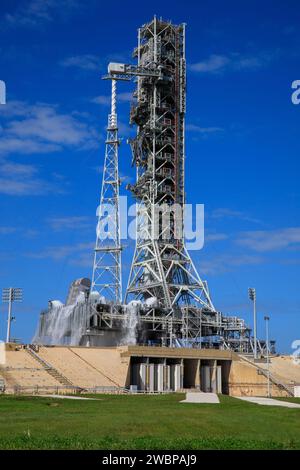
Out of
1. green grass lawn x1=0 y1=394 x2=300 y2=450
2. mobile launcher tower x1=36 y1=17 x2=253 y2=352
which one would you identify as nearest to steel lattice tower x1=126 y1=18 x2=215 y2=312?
mobile launcher tower x1=36 y1=17 x2=253 y2=352

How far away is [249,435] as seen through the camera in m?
23.9

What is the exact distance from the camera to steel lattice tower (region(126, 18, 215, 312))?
104938 millimetres

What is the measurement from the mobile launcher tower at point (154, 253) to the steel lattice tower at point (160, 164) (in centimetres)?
16

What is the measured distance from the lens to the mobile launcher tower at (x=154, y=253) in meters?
92.8

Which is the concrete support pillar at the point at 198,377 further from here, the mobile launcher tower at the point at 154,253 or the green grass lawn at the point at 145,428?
the green grass lawn at the point at 145,428

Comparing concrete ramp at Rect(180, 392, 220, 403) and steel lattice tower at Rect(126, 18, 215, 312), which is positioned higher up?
steel lattice tower at Rect(126, 18, 215, 312)

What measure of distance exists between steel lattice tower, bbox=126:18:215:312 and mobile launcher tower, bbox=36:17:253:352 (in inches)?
6.4

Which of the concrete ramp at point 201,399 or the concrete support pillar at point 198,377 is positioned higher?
the concrete support pillar at point 198,377

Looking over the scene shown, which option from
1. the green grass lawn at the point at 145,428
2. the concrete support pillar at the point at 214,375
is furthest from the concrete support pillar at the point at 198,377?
the green grass lawn at the point at 145,428

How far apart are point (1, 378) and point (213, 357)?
111ft

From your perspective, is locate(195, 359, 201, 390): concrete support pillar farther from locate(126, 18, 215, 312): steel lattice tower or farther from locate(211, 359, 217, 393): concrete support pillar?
locate(126, 18, 215, 312): steel lattice tower

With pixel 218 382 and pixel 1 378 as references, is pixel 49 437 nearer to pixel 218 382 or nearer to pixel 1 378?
pixel 1 378

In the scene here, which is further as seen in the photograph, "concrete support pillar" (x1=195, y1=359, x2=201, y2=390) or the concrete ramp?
"concrete support pillar" (x1=195, y1=359, x2=201, y2=390)
